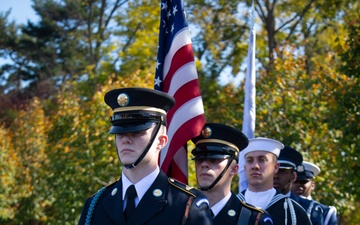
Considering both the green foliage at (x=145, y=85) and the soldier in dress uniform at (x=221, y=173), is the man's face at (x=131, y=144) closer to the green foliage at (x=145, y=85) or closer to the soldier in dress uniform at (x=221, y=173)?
the soldier in dress uniform at (x=221, y=173)

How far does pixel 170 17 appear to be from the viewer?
573 cm

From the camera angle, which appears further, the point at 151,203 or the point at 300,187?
the point at 300,187

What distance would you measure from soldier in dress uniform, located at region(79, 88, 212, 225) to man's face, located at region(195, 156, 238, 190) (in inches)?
44.0

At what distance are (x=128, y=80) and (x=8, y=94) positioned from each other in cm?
2270

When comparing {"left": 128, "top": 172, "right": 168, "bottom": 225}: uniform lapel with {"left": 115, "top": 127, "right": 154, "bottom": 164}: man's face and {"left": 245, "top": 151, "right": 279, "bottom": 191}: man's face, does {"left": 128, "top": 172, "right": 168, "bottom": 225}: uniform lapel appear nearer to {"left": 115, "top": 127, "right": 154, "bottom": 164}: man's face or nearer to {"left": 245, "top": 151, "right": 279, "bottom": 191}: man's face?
{"left": 115, "top": 127, "right": 154, "bottom": 164}: man's face

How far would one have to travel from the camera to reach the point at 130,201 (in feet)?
12.4

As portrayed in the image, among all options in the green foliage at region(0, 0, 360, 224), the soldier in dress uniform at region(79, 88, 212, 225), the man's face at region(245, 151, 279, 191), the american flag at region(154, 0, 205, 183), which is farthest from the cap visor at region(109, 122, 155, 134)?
the green foliage at region(0, 0, 360, 224)

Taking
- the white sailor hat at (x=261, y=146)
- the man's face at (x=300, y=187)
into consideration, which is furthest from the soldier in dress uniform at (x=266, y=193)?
the man's face at (x=300, y=187)

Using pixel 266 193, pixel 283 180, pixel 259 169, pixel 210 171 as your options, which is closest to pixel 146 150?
pixel 210 171

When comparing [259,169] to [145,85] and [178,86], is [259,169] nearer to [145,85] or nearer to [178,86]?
[178,86]

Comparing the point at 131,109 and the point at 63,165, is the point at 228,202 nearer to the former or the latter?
the point at 131,109

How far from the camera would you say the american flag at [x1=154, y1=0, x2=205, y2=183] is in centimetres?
527

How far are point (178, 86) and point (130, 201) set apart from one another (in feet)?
5.94

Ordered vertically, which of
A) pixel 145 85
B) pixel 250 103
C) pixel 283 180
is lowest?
pixel 283 180
